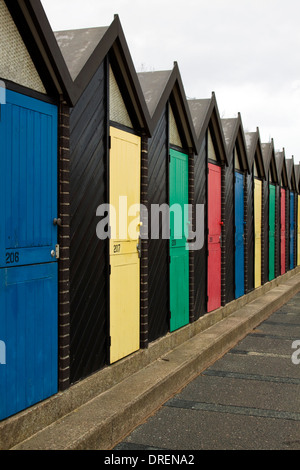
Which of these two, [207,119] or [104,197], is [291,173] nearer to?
[207,119]

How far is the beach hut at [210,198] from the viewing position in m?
9.88

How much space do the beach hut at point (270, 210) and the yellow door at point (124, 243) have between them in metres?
8.99

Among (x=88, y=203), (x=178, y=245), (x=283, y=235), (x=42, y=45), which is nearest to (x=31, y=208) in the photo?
(x=88, y=203)

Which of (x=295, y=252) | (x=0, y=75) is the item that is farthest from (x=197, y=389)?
(x=295, y=252)

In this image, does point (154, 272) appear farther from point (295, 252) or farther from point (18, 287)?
point (295, 252)

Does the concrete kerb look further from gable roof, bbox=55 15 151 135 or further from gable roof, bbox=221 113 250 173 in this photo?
gable roof, bbox=221 113 250 173

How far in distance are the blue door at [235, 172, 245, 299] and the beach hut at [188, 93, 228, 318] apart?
1.35 meters

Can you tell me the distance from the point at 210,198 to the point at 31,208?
611cm

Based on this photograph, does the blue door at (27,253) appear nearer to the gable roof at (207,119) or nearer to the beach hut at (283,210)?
the gable roof at (207,119)

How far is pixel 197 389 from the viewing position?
7035 millimetres

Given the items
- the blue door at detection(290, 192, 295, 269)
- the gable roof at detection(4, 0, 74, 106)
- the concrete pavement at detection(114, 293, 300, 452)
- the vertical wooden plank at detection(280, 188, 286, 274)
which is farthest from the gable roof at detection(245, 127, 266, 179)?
the gable roof at detection(4, 0, 74, 106)

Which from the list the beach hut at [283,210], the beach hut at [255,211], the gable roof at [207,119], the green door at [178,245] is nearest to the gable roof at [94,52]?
the green door at [178,245]

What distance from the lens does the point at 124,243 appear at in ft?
22.5

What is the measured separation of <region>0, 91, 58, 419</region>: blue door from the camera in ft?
14.7
